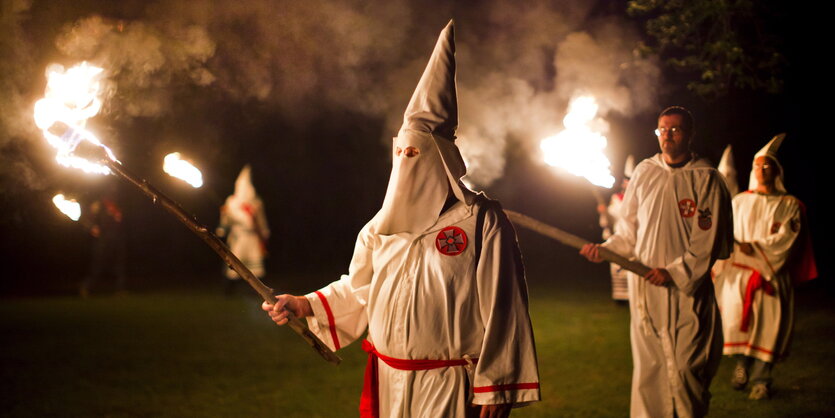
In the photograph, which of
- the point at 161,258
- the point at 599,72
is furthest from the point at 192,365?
the point at 161,258

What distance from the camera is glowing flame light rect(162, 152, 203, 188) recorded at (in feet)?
15.3

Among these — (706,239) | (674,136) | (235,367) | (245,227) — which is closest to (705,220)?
(706,239)

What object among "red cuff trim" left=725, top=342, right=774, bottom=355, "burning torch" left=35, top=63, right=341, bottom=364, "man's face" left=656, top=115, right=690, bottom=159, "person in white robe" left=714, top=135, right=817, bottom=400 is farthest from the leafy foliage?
"burning torch" left=35, top=63, right=341, bottom=364

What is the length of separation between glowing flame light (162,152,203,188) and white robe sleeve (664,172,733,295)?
11.8 ft

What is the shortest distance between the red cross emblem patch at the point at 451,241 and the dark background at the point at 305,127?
3564 millimetres

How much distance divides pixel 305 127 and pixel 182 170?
26.2 m

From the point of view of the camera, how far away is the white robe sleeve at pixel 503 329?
3.62 m

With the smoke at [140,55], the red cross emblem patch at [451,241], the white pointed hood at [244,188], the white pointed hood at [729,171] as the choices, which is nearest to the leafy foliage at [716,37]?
the white pointed hood at [729,171]

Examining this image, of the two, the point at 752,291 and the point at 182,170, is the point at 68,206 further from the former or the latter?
the point at 752,291

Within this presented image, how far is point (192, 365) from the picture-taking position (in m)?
8.90

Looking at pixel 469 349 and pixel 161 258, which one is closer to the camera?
pixel 469 349

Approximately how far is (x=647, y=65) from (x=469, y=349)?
44.1ft

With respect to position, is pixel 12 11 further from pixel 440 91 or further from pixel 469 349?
pixel 469 349

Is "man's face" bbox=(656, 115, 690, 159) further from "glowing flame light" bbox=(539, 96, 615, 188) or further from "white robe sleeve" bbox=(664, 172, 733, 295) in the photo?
"glowing flame light" bbox=(539, 96, 615, 188)
